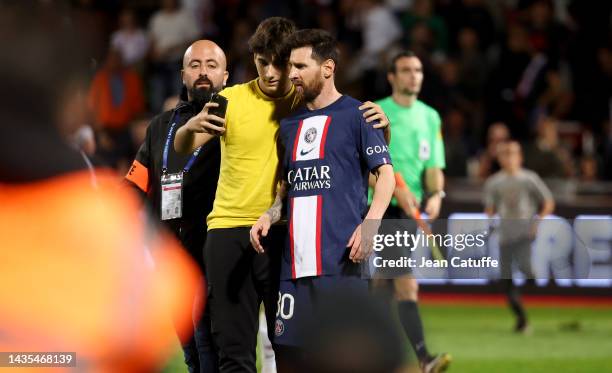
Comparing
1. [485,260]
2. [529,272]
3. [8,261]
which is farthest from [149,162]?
[529,272]

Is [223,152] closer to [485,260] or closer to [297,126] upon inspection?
[297,126]

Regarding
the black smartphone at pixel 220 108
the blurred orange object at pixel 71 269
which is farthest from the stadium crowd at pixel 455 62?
the blurred orange object at pixel 71 269

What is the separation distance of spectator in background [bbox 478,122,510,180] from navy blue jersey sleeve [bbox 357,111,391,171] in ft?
28.4

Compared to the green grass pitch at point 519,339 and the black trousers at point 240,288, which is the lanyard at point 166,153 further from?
the green grass pitch at point 519,339

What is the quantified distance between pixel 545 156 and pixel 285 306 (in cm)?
905

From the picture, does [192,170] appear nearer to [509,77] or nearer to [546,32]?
[509,77]

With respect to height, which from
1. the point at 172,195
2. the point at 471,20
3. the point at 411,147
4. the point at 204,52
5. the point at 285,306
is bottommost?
the point at 285,306

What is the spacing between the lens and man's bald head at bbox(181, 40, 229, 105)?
17.5ft

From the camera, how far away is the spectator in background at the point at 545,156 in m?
12.8

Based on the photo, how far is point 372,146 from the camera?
4.36 m
